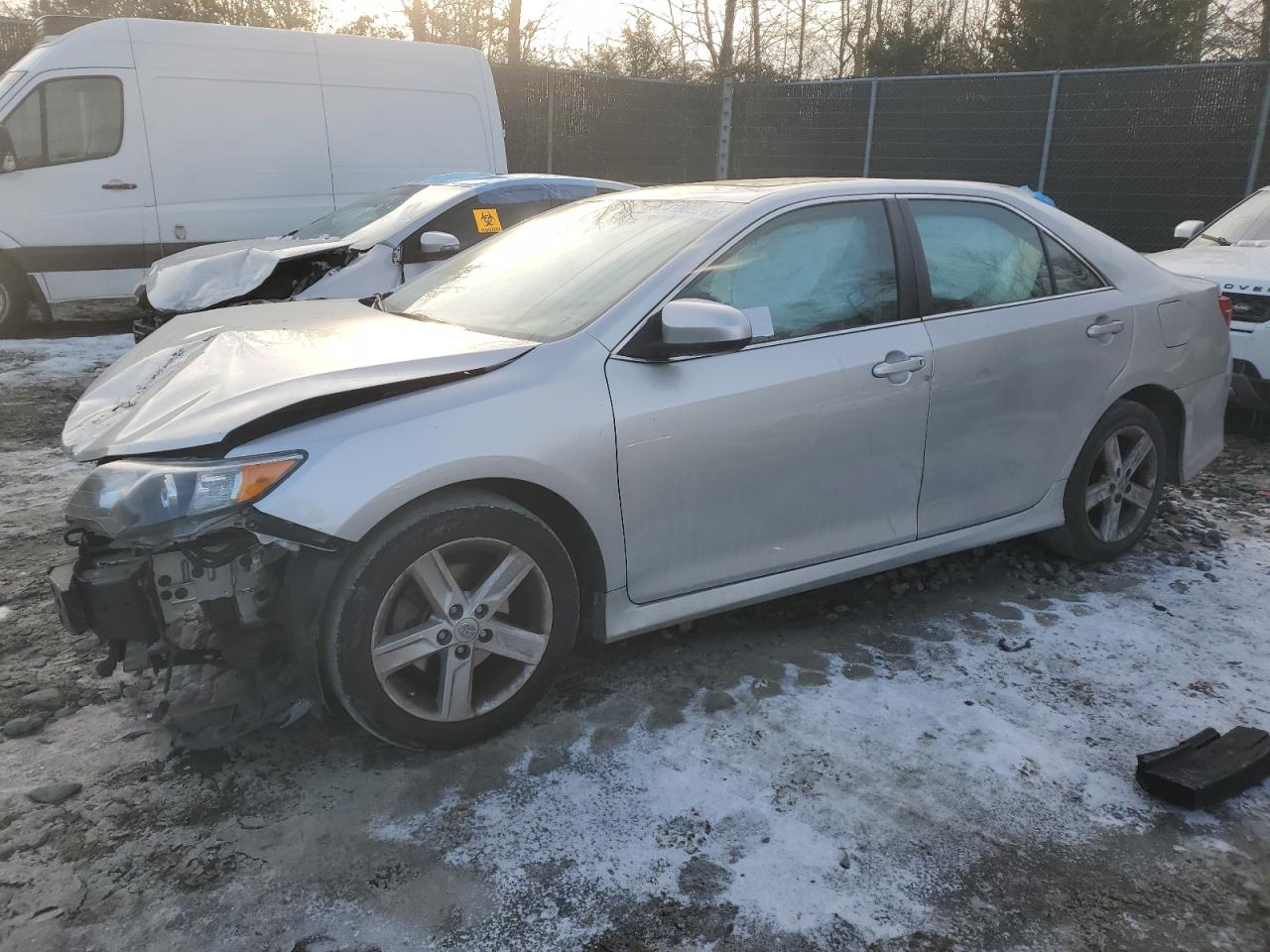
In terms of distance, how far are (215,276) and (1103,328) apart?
515cm

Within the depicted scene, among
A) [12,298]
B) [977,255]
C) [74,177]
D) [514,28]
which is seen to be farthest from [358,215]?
[514,28]

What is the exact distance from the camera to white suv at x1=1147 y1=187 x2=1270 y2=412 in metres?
6.10

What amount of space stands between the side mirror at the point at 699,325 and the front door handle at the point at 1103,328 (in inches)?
69.0

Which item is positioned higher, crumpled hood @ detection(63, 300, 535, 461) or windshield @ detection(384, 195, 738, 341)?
windshield @ detection(384, 195, 738, 341)

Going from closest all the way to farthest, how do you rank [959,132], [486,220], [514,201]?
[486,220] < [514,201] < [959,132]

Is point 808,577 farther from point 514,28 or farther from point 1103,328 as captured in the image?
point 514,28

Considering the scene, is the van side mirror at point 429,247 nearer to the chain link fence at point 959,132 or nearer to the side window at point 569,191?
the side window at point 569,191

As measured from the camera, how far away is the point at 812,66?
2823 cm

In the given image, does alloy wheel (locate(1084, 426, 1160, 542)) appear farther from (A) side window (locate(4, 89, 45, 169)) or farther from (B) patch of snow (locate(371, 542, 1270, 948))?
(A) side window (locate(4, 89, 45, 169))

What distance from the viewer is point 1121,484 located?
4.26 meters

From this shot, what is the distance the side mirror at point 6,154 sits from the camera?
344 inches

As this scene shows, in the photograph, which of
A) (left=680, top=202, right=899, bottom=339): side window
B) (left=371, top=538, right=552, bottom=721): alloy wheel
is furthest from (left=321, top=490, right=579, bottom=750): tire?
(left=680, top=202, right=899, bottom=339): side window

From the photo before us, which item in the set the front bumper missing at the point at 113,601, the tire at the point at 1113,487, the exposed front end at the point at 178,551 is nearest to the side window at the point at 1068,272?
the tire at the point at 1113,487

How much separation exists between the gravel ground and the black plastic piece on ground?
5 centimetres
